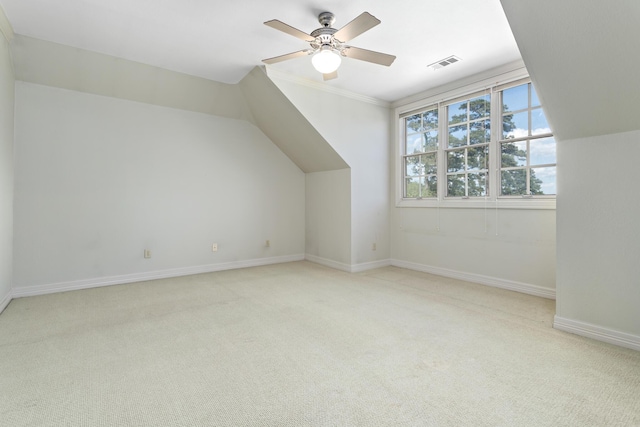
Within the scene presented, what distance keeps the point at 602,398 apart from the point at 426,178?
11.3 feet

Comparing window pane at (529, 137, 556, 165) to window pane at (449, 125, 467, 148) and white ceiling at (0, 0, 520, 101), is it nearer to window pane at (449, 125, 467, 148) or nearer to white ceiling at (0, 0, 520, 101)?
window pane at (449, 125, 467, 148)

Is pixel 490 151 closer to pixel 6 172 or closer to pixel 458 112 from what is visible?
pixel 458 112

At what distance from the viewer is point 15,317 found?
9.54 feet

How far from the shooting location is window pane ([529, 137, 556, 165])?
3.49 meters

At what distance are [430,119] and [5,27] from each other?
4.86 meters

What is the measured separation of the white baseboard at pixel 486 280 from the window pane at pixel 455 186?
108cm

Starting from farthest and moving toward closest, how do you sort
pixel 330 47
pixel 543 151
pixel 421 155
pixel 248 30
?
pixel 421 155 → pixel 543 151 → pixel 248 30 → pixel 330 47

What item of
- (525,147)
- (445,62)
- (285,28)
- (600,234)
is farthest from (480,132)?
(285,28)

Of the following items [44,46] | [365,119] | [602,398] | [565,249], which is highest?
[44,46]

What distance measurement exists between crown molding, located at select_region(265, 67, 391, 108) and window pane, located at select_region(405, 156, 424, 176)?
0.99m

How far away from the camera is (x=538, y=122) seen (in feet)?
11.7

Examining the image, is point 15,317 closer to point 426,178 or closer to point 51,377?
point 51,377

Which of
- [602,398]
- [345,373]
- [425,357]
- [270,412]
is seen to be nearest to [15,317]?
[270,412]

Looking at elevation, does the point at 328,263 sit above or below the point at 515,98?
below
